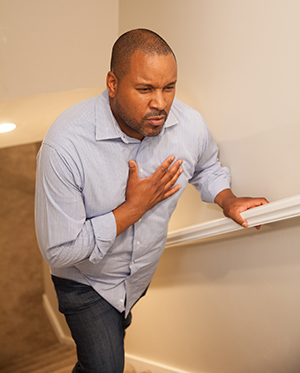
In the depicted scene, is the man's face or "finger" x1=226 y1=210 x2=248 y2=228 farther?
"finger" x1=226 y1=210 x2=248 y2=228

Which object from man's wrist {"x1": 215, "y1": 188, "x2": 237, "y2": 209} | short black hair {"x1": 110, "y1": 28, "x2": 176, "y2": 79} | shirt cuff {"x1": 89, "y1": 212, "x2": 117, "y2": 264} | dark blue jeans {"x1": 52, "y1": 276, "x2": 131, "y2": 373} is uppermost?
short black hair {"x1": 110, "y1": 28, "x2": 176, "y2": 79}

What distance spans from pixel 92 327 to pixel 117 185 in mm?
649

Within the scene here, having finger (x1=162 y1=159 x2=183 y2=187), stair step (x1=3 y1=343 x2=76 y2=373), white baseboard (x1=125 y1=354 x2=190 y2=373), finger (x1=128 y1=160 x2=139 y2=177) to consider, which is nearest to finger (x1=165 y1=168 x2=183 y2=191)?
finger (x1=162 y1=159 x2=183 y2=187)

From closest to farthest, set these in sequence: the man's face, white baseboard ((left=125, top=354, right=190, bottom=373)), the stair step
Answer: the man's face
white baseboard ((left=125, top=354, right=190, bottom=373))
the stair step

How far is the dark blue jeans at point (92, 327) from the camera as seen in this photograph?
1.70 metres

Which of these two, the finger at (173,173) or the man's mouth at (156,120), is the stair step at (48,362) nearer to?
the finger at (173,173)

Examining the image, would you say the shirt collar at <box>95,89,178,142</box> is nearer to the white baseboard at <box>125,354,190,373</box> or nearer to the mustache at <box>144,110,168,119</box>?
the mustache at <box>144,110,168,119</box>

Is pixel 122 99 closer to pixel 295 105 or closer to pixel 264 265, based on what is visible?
pixel 295 105

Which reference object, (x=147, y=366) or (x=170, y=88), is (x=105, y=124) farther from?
(x=147, y=366)

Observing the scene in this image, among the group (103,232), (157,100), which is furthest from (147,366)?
(157,100)

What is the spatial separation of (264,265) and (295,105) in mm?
633

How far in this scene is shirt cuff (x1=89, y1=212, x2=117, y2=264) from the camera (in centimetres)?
149

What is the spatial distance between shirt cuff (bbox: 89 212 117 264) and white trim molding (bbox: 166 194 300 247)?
A: 41 cm

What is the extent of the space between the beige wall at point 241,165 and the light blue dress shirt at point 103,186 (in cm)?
16
